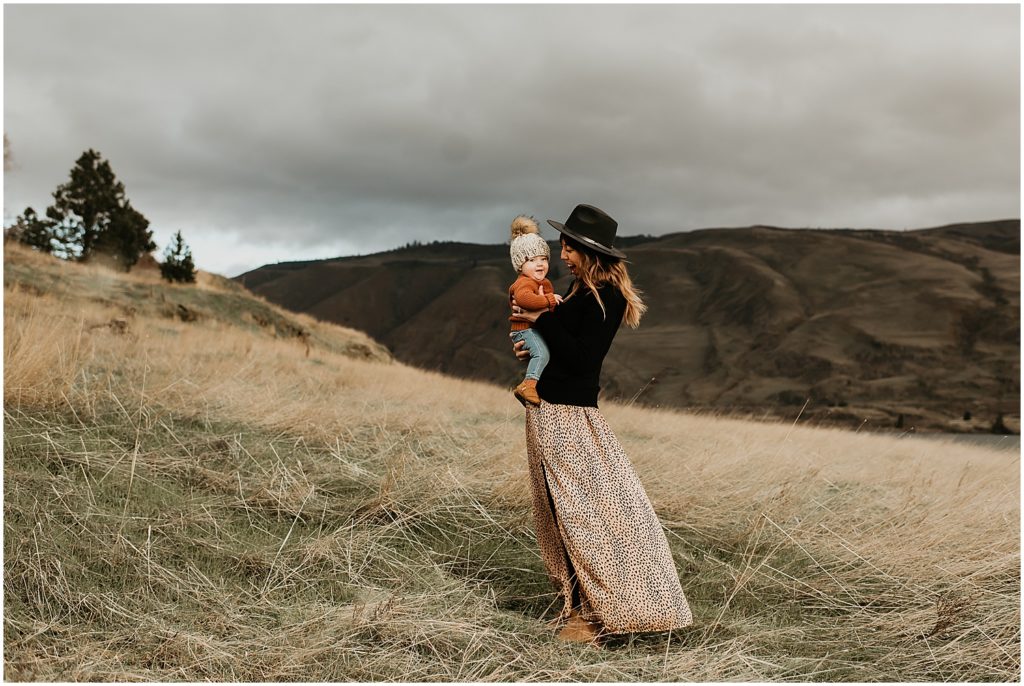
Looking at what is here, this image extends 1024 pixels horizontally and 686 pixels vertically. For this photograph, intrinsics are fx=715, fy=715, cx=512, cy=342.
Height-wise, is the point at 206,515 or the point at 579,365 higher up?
the point at 579,365

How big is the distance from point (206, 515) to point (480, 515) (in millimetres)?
1841

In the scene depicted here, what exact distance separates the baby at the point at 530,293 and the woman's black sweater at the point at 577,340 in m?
0.05

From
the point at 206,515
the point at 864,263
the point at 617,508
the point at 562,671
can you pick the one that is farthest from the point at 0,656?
the point at 864,263

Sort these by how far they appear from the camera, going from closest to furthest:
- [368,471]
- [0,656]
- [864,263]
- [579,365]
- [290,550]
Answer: [0,656] → [579,365] → [290,550] → [368,471] → [864,263]

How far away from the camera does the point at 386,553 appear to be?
4.53m

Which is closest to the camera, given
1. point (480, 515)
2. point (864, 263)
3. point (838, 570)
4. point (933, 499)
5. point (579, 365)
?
point (579, 365)

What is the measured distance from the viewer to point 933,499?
6402mm

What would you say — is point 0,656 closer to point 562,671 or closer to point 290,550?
point 290,550

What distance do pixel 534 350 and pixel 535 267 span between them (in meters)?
0.39

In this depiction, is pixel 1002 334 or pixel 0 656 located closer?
pixel 0 656

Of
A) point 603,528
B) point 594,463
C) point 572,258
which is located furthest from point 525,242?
point 603,528

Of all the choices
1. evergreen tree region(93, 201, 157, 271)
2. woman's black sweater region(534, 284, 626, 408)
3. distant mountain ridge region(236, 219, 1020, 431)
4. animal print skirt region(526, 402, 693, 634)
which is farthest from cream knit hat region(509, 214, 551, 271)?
distant mountain ridge region(236, 219, 1020, 431)

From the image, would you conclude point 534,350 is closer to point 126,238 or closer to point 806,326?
point 126,238

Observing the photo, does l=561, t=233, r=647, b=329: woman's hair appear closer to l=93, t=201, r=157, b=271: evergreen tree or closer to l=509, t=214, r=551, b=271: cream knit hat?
l=509, t=214, r=551, b=271: cream knit hat
